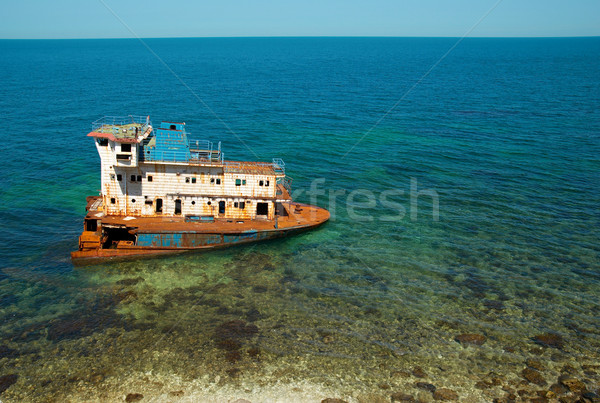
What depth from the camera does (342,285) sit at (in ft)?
117

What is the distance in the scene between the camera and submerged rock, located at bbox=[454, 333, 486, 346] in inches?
1162

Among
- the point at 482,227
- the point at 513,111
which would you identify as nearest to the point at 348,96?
the point at 513,111

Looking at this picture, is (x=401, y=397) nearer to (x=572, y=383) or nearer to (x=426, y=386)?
(x=426, y=386)

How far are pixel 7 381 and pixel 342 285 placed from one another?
886 inches

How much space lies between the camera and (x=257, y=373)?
2641 cm

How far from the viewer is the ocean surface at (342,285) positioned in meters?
26.3

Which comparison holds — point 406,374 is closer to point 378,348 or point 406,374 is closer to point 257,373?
point 378,348

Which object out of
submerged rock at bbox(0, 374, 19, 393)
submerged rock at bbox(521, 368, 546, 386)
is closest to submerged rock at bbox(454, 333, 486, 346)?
submerged rock at bbox(521, 368, 546, 386)

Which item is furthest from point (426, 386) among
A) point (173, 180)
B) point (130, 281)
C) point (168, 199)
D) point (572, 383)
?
point (173, 180)

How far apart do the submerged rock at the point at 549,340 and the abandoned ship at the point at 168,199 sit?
21366 millimetres

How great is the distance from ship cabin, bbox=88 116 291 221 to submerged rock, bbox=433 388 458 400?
22582 millimetres

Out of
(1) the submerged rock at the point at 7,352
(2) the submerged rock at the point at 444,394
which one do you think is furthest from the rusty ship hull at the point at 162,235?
(2) the submerged rock at the point at 444,394

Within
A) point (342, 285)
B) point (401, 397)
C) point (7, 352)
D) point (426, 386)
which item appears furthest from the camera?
point (342, 285)

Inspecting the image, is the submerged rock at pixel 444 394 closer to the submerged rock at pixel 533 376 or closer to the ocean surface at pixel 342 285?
the ocean surface at pixel 342 285
